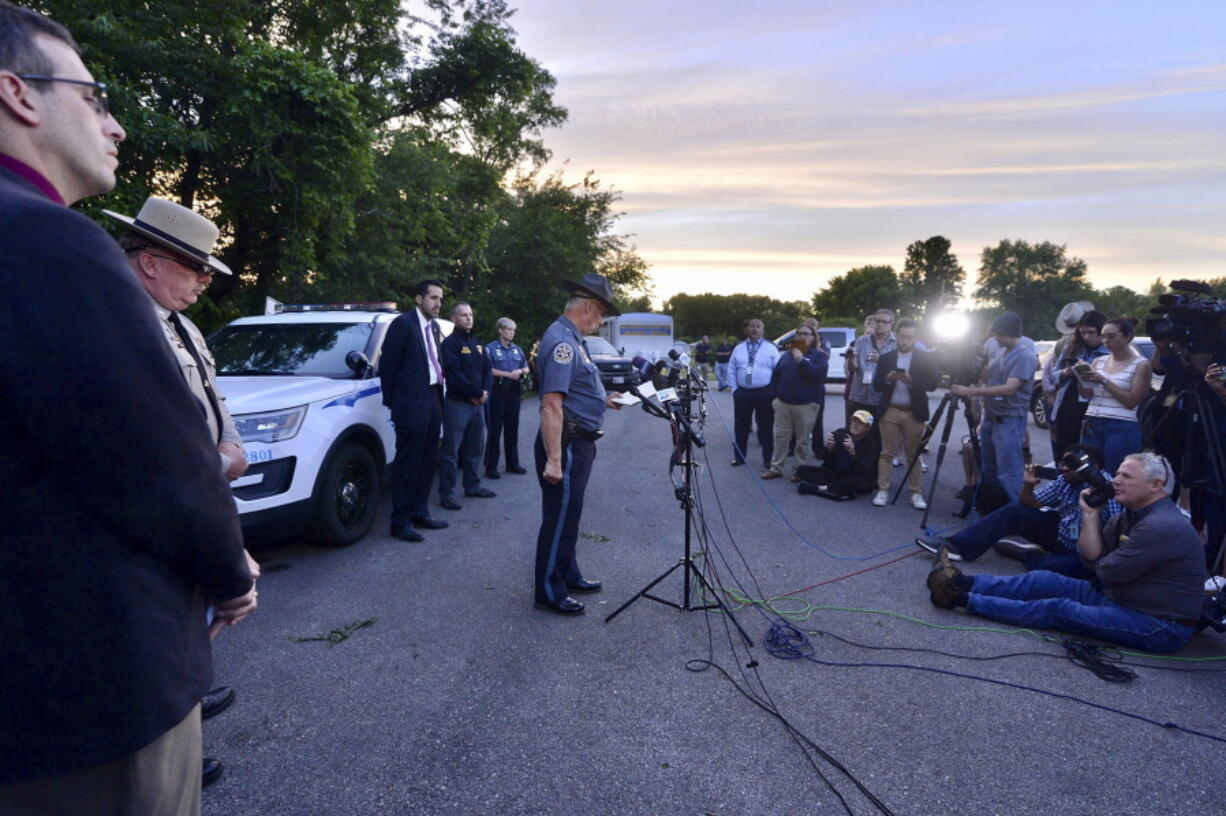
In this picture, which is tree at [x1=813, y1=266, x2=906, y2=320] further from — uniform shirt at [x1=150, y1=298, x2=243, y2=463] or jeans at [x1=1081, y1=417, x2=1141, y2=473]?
uniform shirt at [x1=150, y1=298, x2=243, y2=463]

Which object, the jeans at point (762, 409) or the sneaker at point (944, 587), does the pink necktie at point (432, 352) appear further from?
the jeans at point (762, 409)

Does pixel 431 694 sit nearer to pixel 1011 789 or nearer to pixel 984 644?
pixel 1011 789

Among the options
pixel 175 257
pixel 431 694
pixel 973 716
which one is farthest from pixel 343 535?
pixel 973 716

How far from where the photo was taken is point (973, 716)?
3221 mm

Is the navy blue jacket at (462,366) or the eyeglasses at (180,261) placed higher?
the eyeglasses at (180,261)

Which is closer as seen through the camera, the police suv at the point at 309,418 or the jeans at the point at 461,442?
the police suv at the point at 309,418

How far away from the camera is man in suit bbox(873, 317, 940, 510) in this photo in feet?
23.6

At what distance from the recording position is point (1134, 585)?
3.99m

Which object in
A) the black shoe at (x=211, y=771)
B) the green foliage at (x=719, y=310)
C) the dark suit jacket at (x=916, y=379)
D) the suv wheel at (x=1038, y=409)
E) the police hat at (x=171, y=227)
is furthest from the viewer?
the green foliage at (x=719, y=310)

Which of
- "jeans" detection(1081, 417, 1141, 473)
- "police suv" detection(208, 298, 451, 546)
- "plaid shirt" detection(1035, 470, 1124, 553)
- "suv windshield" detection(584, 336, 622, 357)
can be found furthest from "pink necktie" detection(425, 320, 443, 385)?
"suv windshield" detection(584, 336, 622, 357)

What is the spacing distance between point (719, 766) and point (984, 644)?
2112mm

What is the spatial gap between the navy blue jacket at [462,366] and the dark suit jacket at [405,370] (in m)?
1.05

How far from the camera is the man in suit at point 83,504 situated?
971 millimetres

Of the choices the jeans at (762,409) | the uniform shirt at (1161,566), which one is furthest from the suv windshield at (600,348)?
the uniform shirt at (1161,566)
